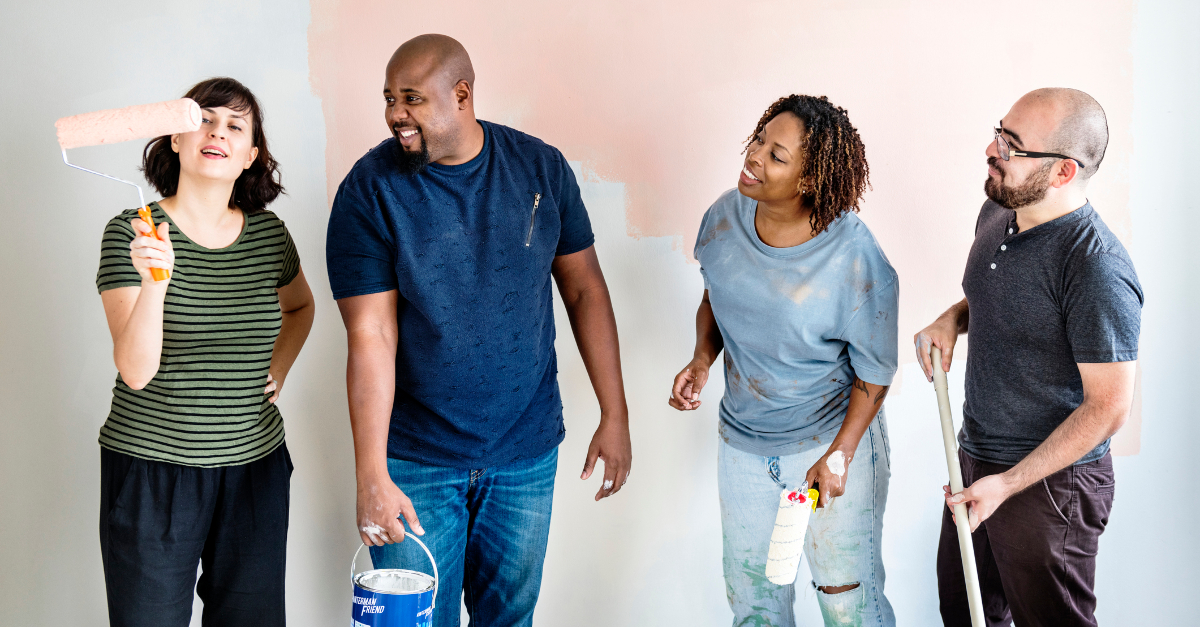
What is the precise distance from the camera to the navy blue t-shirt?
1354 mm

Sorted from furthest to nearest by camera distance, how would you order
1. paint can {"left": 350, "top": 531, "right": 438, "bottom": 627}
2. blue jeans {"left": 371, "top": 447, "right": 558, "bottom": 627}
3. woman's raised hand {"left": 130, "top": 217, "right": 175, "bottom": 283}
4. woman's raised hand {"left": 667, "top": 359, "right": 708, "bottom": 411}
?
woman's raised hand {"left": 667, "top": 359, "right": 708, "bottom": 411} → blue jeans {"left": 371, "top": 447, "right": 558, "bottom": 627} → paint can {"left": 350, "top": 531, "right": 438, "bottom": 627} → woman's raised hand {"left": 130, "top": 217, "right": 175, "bottom": 283}

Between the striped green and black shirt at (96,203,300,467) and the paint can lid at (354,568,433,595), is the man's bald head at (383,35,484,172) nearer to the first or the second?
the striped green and black shirt at (96,203,300,467)

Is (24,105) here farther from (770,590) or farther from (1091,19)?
(1091,19)

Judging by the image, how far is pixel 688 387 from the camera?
160cm

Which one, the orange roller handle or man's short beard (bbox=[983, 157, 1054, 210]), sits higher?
man's short beard (bbox=[983, 157, 1054, 210])

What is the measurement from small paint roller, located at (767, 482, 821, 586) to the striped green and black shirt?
998mm

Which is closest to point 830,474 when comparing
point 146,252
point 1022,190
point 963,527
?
point 963,527

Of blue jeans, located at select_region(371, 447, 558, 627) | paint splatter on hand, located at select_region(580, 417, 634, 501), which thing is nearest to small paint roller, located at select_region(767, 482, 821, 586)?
paint splatter on hand, located at select_region(580, 417, 634, 501)

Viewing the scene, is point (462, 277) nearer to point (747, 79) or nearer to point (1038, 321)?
point (747, 79)

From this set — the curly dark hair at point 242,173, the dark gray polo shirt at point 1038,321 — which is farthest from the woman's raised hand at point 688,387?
the curly dark hair at point 242,173

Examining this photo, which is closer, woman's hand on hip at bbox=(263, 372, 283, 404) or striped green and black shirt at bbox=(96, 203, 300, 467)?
striped green and black shirt at bbox=(96, 203, 300, 467)

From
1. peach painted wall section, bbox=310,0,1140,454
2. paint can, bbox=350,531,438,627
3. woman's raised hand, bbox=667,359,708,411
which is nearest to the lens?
paint can, bbox=350,531,438,627

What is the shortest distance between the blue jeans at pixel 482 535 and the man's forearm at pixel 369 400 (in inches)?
4.2

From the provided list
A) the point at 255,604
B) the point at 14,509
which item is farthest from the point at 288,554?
the point at 14,509
